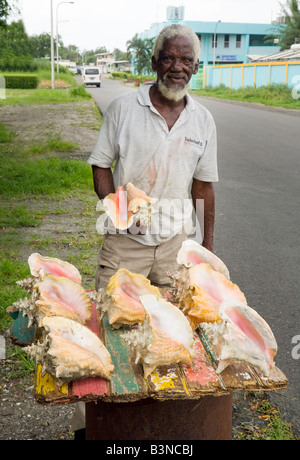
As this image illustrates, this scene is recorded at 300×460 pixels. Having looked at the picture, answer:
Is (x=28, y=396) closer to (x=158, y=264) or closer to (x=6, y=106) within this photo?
(x=158, y=264)

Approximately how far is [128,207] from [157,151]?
527 millimetres

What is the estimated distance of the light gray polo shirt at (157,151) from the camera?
9.04 ft

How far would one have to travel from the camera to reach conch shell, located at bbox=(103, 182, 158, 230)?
232 centimetres

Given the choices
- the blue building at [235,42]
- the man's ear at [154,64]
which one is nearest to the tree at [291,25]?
the blue building at [235,42]

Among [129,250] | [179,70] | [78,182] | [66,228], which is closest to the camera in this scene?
[179,70]

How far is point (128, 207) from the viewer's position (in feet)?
7.73

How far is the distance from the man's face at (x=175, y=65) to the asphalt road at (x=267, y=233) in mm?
1878

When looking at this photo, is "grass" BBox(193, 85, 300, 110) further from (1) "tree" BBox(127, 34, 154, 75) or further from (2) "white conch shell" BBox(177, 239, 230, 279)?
(1) "tree" BBox(127, 34, 154, 75)

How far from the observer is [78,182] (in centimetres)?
811

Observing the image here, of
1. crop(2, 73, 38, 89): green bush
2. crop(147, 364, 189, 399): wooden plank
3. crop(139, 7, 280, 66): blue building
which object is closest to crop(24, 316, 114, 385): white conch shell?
crop(147, 364, 189, 399): wooden plank

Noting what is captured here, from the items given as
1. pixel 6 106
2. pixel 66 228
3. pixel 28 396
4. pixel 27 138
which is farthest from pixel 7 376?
pixel 6 106

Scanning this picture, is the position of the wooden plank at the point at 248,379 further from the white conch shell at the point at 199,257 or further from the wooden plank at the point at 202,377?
the white conch shell at the point at 199,257

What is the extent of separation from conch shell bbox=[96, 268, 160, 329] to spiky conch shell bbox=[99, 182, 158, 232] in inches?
12.8
